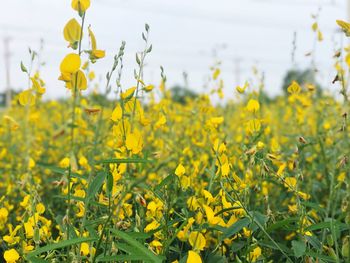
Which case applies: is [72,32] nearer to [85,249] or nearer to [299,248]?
[85,249]

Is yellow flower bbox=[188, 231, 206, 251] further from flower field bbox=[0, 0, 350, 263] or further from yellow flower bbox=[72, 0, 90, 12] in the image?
yellow flower bbox=[72, 0, 90, 12]

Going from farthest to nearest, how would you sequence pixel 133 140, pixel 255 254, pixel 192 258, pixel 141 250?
pixel 255 254 → pixel 133 140 → pixel 192 258 → pixel 141 250

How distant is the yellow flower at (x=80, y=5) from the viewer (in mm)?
1092

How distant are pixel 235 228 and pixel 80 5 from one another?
67 cm

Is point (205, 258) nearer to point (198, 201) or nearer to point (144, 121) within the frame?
point (198, 201)

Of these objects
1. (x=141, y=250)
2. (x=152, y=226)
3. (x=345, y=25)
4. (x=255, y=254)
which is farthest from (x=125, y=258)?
(x=345, y=25)

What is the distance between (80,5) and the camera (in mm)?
1093

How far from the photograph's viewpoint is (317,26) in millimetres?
2697

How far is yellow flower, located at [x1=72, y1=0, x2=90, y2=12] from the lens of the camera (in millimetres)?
1092

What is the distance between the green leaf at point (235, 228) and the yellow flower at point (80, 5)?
65cm

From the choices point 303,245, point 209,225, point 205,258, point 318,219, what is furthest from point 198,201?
point 318,219

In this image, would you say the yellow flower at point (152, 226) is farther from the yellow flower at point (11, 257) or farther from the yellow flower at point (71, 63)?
the yellow flower at point (71, 63)

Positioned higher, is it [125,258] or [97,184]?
[97,184]

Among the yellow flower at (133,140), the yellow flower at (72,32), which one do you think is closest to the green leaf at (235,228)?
the yellow flower at (133,140)
